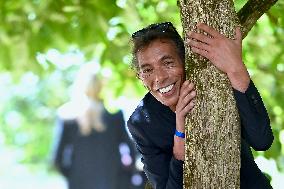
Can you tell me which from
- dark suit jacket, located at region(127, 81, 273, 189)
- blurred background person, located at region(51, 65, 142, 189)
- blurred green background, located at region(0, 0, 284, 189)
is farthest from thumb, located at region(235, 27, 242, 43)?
blurred background person, located at region(51, 65, 142, 189)

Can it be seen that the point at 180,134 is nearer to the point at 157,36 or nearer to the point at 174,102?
the point at 174,102

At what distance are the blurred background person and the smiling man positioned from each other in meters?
4.07

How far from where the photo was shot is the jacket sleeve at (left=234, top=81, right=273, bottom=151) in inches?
124

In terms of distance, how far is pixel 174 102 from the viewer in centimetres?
352

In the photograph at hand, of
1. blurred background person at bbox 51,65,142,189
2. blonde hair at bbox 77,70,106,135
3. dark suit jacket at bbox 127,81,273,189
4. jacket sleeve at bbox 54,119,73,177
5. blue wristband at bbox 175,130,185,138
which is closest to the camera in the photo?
blue wristband at bbox 175,130,185,138

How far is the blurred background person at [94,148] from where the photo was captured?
26.2 ft

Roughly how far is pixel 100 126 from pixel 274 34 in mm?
2569

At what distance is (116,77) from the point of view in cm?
661

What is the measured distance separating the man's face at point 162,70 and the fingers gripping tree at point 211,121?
329 mm

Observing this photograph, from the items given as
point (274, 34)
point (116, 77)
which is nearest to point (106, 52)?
point (116, 77)

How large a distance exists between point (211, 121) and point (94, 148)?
16.5 ft

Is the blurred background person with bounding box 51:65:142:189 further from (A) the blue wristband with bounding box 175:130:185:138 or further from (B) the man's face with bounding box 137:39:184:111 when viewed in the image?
(A) the blue wristband with bounding box 175:130:185:138

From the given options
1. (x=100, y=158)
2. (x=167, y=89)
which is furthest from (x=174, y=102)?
(x=100, y=158)

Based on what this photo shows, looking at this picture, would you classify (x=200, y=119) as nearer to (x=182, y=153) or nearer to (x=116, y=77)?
(x=182, y=153)
